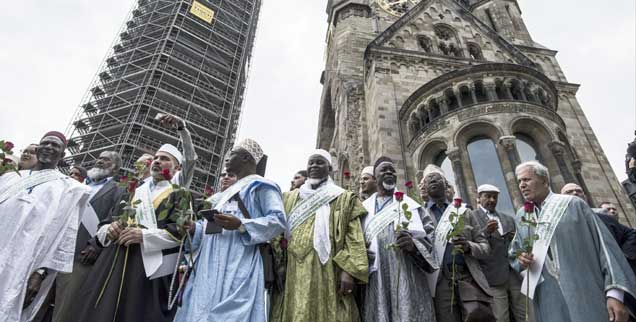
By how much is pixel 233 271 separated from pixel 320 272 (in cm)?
77

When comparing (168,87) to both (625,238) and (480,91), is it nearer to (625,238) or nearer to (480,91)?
(480,91)

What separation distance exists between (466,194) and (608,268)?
8.38 metres

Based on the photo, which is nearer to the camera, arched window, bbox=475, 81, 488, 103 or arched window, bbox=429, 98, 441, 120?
arched window, bbox=475, 81, 488, 103

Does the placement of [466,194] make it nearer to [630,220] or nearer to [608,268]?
[630,220]

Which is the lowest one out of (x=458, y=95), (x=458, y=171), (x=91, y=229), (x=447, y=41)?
(x=91, y=229)

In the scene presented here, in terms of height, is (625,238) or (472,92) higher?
(472,92)

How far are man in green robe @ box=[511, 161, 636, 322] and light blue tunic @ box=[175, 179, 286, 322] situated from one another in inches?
88.5

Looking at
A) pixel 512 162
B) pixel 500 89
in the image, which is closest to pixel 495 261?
pixel 512 162

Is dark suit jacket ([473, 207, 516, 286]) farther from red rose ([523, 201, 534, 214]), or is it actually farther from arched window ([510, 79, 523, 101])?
arched window ([510, 79, 523, 101])

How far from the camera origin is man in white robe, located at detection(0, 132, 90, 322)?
3.00 meters

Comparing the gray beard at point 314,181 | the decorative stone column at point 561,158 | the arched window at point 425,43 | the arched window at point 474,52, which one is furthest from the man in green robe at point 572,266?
the arched window at point 474,52

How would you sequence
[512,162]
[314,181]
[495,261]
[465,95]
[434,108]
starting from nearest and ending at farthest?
[314,181] → [495,261] → [512,162] → [465,95] → [434,108]

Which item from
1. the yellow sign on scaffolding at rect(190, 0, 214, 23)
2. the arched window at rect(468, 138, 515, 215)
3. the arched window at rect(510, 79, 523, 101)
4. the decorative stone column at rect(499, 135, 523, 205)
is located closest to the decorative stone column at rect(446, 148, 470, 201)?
the arched window at rect(468, 138, 515, 215)

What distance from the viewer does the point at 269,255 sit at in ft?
10.8
